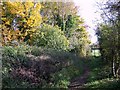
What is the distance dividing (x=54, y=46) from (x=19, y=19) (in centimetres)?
338

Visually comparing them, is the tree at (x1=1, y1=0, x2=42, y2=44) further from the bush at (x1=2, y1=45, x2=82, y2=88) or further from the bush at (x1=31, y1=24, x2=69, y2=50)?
the bush at (x1=2, y1=45, x2=82, y2=88)

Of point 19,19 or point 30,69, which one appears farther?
point 19,19

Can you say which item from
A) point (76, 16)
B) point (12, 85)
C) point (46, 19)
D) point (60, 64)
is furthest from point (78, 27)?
point (12, 85)

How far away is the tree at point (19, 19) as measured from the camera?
17969mm

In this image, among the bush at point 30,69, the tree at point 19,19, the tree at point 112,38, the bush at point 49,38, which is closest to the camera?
the bush at point 30,69

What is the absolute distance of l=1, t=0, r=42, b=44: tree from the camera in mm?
17969

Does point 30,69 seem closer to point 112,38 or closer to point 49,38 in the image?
point 112,38

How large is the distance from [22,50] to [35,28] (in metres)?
6.27

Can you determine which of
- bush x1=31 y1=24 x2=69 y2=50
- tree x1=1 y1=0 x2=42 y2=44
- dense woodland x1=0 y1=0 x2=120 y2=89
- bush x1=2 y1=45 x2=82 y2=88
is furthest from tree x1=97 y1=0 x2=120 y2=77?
tree x1=1 y1=0 x2=42 y2=44

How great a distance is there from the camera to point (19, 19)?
60.0 ft

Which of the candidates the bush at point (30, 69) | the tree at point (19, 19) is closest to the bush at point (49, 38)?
the tree at point (19, 19)

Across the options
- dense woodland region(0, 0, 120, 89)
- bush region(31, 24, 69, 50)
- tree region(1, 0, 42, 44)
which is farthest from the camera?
tree region(1, 0, 42, 44)

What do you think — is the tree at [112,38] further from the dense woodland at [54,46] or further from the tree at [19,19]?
the tree at [19,19]

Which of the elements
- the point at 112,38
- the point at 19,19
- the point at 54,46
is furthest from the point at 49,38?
the point at 112,38
